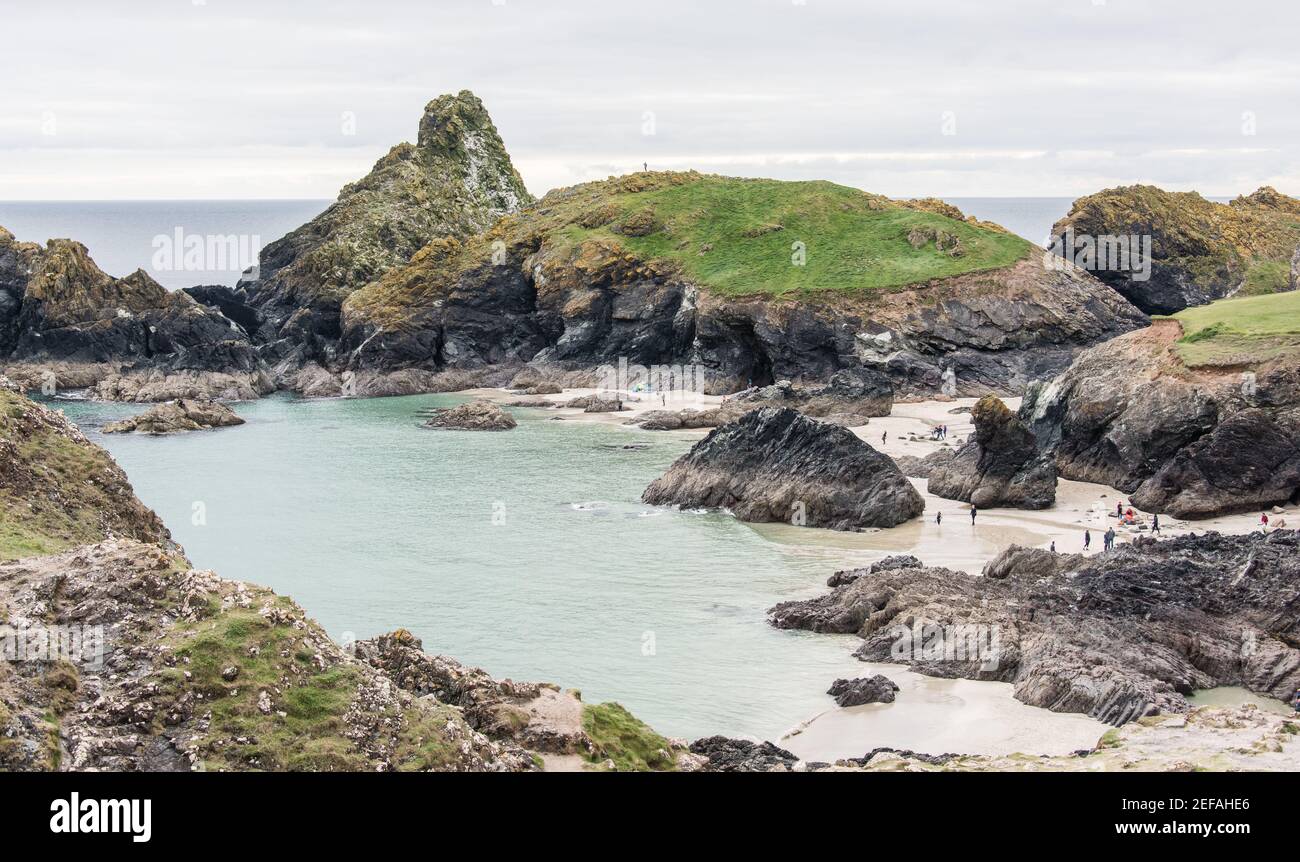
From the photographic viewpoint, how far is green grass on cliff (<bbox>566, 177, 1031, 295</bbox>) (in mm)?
107438

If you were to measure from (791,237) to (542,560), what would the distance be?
2926 inches

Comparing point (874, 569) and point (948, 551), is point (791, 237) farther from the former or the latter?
point (874, 569)

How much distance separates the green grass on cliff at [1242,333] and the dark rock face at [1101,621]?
16.9 meters

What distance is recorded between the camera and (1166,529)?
4891cm

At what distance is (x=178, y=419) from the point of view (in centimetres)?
8794

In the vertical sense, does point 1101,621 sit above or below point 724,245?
below

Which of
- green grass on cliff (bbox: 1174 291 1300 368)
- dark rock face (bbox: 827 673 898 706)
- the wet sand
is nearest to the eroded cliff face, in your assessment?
the wet sand

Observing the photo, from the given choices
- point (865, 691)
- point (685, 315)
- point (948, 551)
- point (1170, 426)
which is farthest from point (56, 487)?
point (685, 315)

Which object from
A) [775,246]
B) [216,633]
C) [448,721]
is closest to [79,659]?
[216,633]

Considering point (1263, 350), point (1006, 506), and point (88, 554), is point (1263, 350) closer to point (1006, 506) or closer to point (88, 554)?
point (1006, 506)

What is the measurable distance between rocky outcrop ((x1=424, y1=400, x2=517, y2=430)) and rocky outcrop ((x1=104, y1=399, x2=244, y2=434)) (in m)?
14.7

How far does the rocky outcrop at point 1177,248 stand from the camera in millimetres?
117438

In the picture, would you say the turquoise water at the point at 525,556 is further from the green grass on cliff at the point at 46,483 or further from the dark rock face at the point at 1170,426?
the dark rock face at the point at 1170,426

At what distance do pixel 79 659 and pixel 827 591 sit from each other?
29.3m
